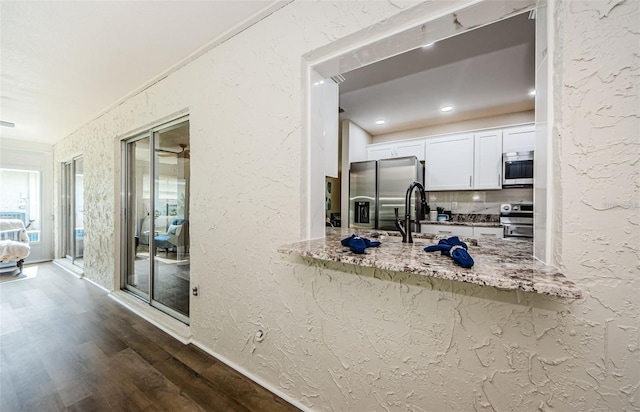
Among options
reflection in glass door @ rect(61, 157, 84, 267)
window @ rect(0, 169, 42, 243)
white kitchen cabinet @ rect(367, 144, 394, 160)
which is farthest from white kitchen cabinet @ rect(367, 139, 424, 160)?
window @ rect(0, 169, 42, 243)

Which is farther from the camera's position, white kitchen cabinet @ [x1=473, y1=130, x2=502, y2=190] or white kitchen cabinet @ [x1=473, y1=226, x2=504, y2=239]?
white kitchen cabinet @ [x1=473, y1=130, x2=502, y2=190]

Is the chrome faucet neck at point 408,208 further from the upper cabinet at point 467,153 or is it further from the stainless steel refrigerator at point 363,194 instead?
the upper cabinet at point 467,153

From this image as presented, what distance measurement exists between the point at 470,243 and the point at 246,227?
4.85 feet

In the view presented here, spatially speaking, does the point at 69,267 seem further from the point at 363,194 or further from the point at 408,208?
the point at 408,208

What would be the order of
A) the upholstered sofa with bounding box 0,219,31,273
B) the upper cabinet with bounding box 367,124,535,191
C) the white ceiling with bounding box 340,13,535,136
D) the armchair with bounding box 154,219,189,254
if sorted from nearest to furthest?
the white ceiling with bounding box 340,13,535,136 → the armchair with bounding box 154,219,189,254 → the upper cabinet with bounding box 367,124,535,191 → the upholstered sofa with bounding box 0,219,31,273

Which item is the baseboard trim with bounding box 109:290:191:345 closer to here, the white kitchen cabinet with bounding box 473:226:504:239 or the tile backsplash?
the white kitchen cabinet with bounding box 473:226:504:239

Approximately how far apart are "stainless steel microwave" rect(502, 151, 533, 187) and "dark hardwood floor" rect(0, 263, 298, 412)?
388cm

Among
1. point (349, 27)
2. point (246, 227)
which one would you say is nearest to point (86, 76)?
point (246, 227)

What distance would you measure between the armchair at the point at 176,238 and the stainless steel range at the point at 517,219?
394 cm

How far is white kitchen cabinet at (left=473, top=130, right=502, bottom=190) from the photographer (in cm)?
358

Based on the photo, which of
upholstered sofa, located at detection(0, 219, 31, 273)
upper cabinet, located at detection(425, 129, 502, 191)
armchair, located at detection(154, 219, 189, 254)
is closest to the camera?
armchair, located at detection(154, 219, 189, 254)

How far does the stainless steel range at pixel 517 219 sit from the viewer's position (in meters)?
3.23

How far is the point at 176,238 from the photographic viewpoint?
258 centimetres

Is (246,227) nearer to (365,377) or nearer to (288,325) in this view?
(288,325)
